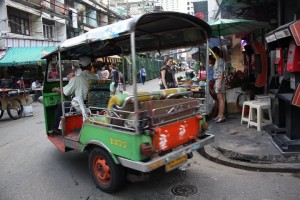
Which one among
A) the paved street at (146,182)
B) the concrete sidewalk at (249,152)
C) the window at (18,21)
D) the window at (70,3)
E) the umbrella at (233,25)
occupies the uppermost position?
the window at (70,3)

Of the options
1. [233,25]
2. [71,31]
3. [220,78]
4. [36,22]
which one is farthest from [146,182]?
[71,31]

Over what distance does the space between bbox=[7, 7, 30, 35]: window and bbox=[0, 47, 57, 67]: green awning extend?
2.85 meters

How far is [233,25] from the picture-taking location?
7715 mm

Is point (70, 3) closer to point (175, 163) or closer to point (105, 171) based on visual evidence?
point (105, 171)

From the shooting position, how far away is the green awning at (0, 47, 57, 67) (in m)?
16.7

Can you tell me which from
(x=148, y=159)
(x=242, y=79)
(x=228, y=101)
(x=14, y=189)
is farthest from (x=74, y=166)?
(x=242, y=79)

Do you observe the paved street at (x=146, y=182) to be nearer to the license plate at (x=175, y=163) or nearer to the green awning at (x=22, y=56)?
the license plate at (x=175, y=163)

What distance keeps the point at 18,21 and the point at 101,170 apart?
1999 cm

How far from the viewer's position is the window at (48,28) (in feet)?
82.2

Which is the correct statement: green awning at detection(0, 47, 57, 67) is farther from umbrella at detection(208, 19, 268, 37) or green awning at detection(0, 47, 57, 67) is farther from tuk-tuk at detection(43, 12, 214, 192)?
tuk-tuk at detection(43, 12, 214, 192)

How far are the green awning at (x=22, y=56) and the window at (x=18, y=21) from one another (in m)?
2.85

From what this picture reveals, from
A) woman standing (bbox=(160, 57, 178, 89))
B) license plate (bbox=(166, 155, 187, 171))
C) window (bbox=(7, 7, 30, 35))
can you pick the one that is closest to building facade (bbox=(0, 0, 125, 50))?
window (bbox=(7, 7, 30, 35))

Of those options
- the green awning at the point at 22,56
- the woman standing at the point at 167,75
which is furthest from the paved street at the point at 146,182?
the green awning at the point at 22,56

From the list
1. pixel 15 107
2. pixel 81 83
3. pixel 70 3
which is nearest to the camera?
pixel 81 83
